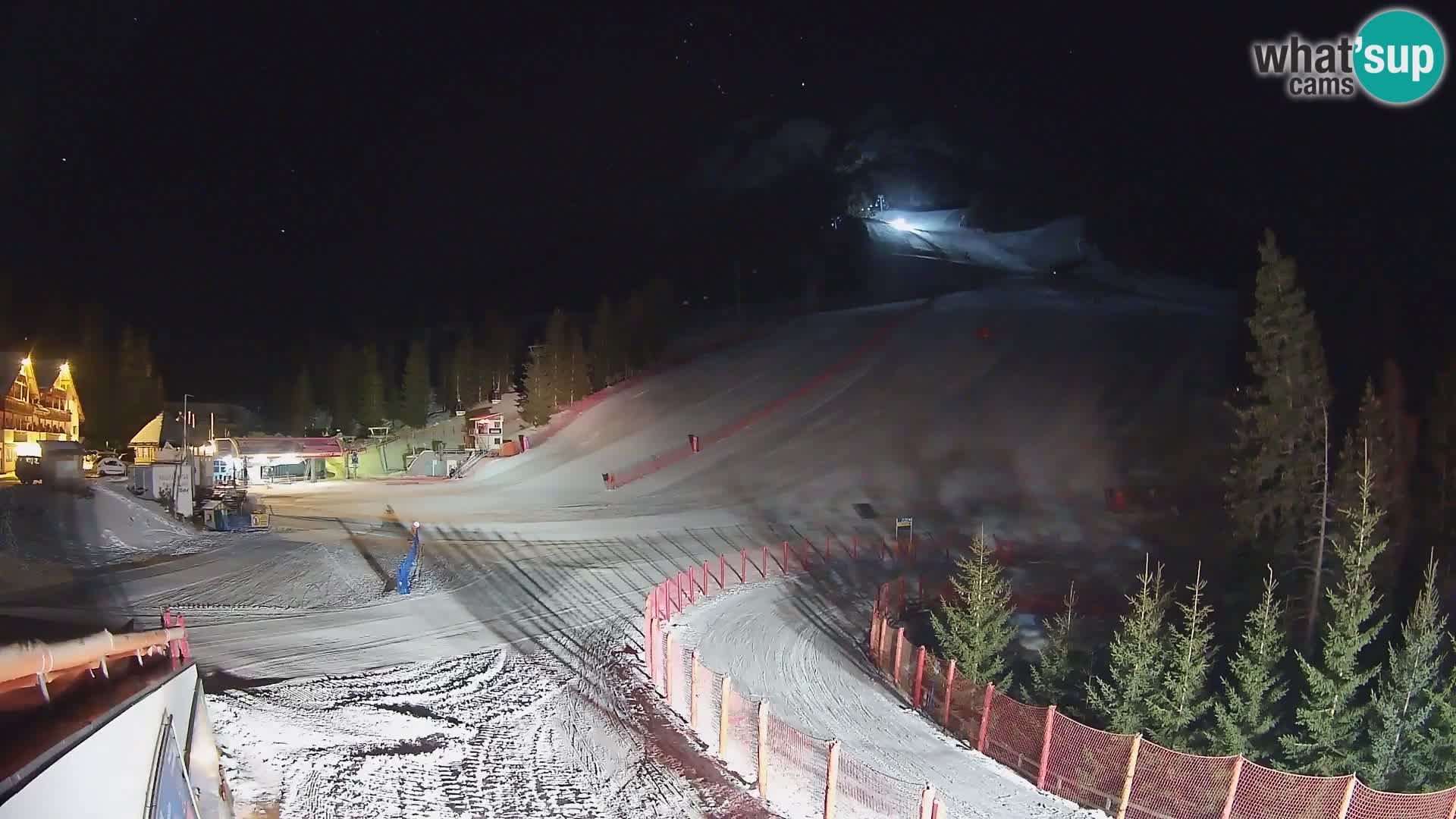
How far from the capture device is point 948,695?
1340 centimetres

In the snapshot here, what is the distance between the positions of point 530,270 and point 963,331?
350 feet

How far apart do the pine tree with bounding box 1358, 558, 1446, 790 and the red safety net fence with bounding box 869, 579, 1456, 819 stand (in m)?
2.86

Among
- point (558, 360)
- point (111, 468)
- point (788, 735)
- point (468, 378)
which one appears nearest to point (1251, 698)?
point (788, 735)

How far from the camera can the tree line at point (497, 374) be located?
5916cm

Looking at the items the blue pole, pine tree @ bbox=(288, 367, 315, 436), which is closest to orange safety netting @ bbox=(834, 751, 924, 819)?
the blue pole

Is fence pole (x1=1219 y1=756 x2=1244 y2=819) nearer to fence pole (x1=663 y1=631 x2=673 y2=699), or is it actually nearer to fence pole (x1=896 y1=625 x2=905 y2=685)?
fence pole (x1=896 y1=625 x2=905 y2=685)

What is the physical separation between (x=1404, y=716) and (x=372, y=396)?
69.0m

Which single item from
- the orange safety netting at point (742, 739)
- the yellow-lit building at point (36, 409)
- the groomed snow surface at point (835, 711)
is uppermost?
the yellow-lit building at point (36, 409)

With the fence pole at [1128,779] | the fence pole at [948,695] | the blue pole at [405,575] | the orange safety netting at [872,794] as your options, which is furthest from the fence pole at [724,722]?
the blue pole at [405,575]

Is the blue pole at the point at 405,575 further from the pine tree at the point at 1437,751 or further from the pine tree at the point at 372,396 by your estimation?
the pine tree at the point at 372,396

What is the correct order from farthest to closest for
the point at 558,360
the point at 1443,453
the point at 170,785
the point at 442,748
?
the point at 558,360
the point at 1443,453
the point at 442,748
the point at 170,785

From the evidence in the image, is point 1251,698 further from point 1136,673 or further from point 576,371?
point 576,371

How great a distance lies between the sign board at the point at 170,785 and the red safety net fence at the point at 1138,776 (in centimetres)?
893

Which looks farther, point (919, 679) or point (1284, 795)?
point (919, 679)
